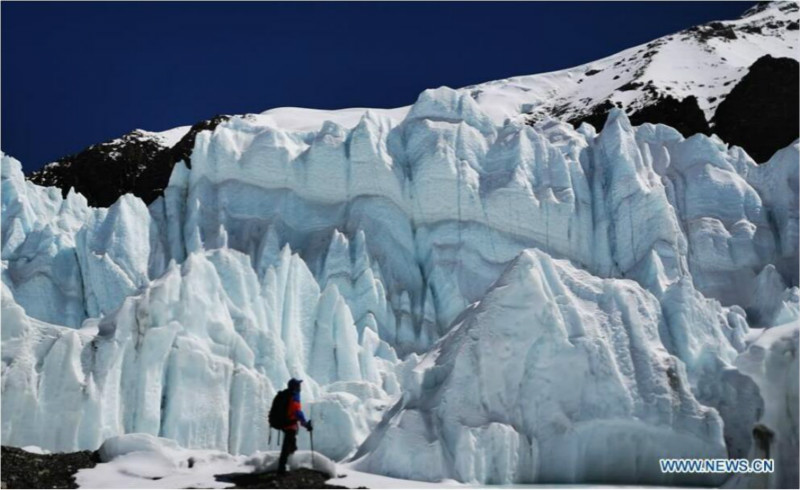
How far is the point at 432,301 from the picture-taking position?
3972cm

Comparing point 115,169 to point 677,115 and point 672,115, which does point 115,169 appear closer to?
point 672,115

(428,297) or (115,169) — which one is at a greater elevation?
(115,169)

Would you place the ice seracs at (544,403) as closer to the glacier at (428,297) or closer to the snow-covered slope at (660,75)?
the glacier at (428,297)

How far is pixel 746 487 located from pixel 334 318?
58.3 feet

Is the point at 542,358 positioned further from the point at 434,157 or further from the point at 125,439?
the point at 434,157

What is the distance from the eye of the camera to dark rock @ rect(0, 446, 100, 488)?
15.6 metres

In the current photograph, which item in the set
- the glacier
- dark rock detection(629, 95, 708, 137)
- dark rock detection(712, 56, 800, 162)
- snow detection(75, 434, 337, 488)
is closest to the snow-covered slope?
dark rock detection(629, 95, 708, 137)

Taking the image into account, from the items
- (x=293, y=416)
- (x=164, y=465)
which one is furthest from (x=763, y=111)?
(x=164, y=465)

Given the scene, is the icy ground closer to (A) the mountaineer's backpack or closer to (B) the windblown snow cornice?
(A) the mountaineer's backpack

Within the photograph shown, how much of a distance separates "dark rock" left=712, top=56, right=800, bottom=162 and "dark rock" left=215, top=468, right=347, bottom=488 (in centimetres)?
4676

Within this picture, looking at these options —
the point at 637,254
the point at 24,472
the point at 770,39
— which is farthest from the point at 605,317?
the point at 770,39

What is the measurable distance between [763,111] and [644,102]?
9.23m

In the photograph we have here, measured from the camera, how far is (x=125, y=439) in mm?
17688

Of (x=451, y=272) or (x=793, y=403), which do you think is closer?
(x=793, y=403)
